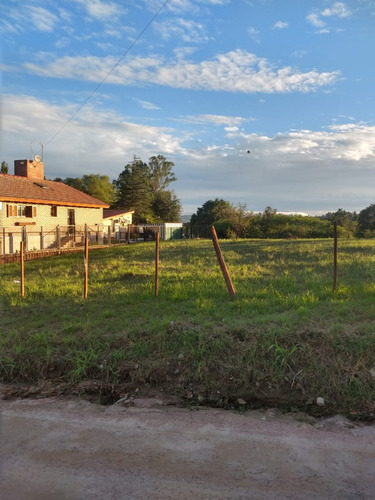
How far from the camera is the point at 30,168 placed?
2527 centimetres

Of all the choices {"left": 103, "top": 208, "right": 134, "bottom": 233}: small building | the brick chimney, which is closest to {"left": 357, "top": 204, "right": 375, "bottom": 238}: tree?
{"left": 103, "top": 208, "right": 134, "bottom": 233}: small building

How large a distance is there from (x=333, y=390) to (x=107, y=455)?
8.02 feet

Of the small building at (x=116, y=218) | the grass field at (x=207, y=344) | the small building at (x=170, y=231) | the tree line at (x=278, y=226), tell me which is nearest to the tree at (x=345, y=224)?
the tree line at (x=278, y=226)

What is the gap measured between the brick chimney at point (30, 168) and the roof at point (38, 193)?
109cm

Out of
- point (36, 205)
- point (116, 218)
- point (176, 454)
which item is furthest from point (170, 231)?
point (176, 454)

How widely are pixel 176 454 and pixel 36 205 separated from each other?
20984 mm

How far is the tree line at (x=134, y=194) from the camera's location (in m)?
47.1

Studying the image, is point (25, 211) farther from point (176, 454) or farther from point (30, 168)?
point (176, 454)

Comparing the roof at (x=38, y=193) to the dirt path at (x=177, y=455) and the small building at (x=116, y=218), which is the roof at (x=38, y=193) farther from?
the dirt path at (x=177, y=455)

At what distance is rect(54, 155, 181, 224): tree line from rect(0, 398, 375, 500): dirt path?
143ft

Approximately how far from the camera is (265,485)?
2.72m

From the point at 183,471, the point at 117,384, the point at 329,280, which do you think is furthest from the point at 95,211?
the point at 183,471

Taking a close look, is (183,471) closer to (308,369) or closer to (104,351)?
(308,369)

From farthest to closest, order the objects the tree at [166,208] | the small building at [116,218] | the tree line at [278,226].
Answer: the tree at [166,208] → the tree line at [278,226] → the small building at [116,218]
